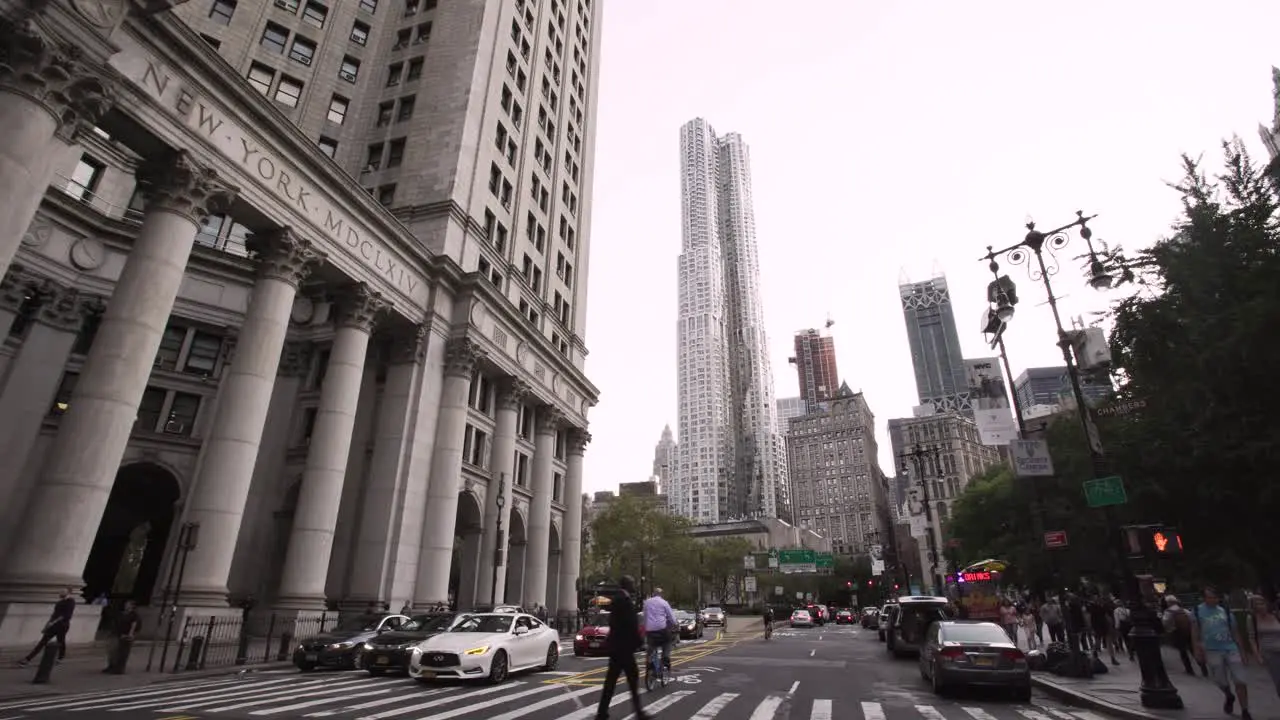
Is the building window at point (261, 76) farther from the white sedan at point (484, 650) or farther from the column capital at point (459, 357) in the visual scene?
the white sedan at point (484, 650)

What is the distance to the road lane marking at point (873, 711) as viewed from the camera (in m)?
10.6

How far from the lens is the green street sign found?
1297 cm

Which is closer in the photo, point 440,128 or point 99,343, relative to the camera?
point 99,343

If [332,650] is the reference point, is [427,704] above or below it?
below

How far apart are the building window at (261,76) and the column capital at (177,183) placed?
16547 millimetres

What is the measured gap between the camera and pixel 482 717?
9.84 meters

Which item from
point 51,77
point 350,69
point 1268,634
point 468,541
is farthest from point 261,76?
point 1268,634

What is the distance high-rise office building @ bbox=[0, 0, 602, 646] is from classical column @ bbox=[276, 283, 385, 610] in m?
0.10

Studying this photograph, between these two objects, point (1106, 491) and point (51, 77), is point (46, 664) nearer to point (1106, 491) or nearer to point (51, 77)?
point (51, 77)

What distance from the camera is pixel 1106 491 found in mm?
13219

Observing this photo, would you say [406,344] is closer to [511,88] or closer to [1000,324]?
[511,88]

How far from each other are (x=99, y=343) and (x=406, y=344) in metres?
13.4

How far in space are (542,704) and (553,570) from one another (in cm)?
3350

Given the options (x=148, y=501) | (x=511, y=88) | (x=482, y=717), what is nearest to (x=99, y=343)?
(x=482, y=717)
